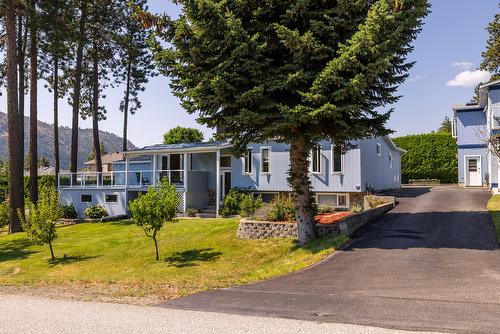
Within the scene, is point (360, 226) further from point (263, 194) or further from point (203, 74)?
point (263, 194)

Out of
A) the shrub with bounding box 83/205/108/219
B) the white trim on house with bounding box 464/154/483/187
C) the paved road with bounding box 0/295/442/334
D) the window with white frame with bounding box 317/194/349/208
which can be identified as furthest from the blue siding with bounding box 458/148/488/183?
the paved road with bounding box 0/295/442/334

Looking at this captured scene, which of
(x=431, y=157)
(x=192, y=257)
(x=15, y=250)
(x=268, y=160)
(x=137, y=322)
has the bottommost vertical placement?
(x=15, y=250)

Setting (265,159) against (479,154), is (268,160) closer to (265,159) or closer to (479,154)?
(265,159)

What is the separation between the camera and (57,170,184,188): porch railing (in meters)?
29.0

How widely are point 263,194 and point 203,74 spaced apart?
1415 centimetres

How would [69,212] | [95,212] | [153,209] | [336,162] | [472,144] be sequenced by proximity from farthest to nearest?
[472,144] < [69,212] < [95,212] < [336,162] < [153,209]

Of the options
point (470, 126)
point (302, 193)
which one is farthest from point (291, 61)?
point (470, 126)

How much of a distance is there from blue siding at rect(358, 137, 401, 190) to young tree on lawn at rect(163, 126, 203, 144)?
76.1 feet

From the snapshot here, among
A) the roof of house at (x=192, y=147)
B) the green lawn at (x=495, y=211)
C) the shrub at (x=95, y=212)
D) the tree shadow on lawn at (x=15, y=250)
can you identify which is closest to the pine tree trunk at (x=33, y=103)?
the shrub at (x=95, y=212)

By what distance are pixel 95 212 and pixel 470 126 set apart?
28.7m

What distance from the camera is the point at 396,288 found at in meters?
9.36

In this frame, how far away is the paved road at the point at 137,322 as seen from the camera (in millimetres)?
7105

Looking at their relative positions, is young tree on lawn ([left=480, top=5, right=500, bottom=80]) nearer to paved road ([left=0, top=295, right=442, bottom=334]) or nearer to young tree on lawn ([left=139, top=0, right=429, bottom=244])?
young tree on lawn ([left=139, top=0, right=429, bottom=244])

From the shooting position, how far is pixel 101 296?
35.7 ft
